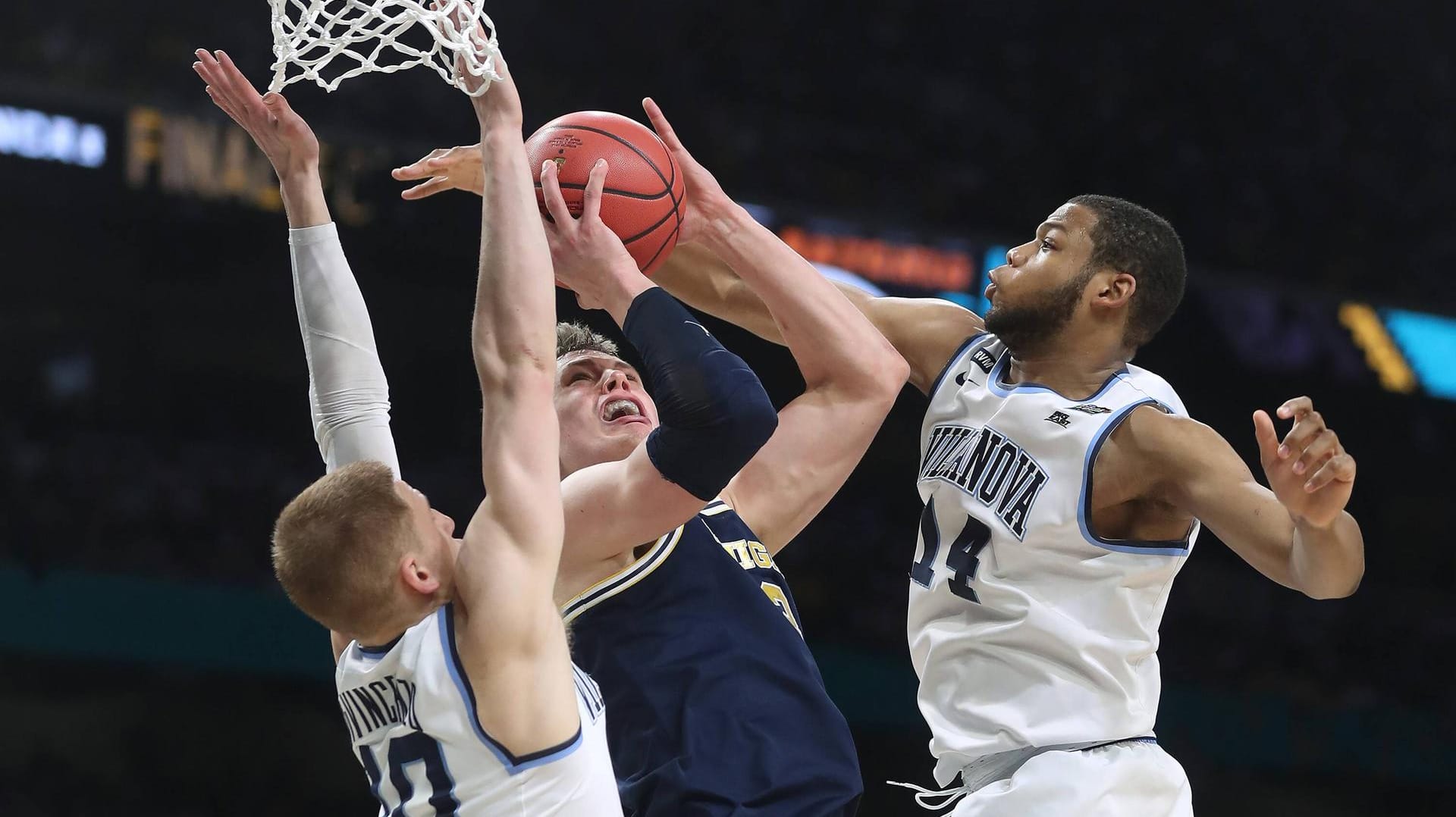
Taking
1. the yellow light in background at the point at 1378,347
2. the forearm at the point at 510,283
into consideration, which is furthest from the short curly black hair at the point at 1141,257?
the yellow light in background at the point at 1378,347

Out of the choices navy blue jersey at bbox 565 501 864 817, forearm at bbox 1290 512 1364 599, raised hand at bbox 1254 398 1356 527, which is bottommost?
navy blue jersey at bbox 565 501 864 817

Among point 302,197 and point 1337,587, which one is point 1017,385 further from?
point 302,197

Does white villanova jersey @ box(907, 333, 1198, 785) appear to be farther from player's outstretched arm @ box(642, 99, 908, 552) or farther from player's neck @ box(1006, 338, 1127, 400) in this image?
player's outstretched arm @ box(642, 99, 908, 552)

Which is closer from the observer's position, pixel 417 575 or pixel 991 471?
pixel 417 575

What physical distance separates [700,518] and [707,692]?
0.40 m

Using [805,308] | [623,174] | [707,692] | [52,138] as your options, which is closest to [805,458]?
[805,308]

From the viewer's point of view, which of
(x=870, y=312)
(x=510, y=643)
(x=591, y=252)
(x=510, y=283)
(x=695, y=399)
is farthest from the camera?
(x=870, y=312)

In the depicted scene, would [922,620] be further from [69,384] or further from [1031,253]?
[69,384]

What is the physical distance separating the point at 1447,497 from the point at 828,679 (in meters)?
5.45

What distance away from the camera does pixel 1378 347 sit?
9703mm

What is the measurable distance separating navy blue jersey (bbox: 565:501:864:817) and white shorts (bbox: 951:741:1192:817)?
41 centimetres

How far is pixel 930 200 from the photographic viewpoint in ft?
34.5

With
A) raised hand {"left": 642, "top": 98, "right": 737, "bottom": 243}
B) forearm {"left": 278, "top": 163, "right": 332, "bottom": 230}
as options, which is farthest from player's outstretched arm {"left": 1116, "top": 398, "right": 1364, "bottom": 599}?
forearm {"left": 278, "top": 163, "right": 332, "bottom": 230}

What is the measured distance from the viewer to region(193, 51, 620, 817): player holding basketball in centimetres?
208
